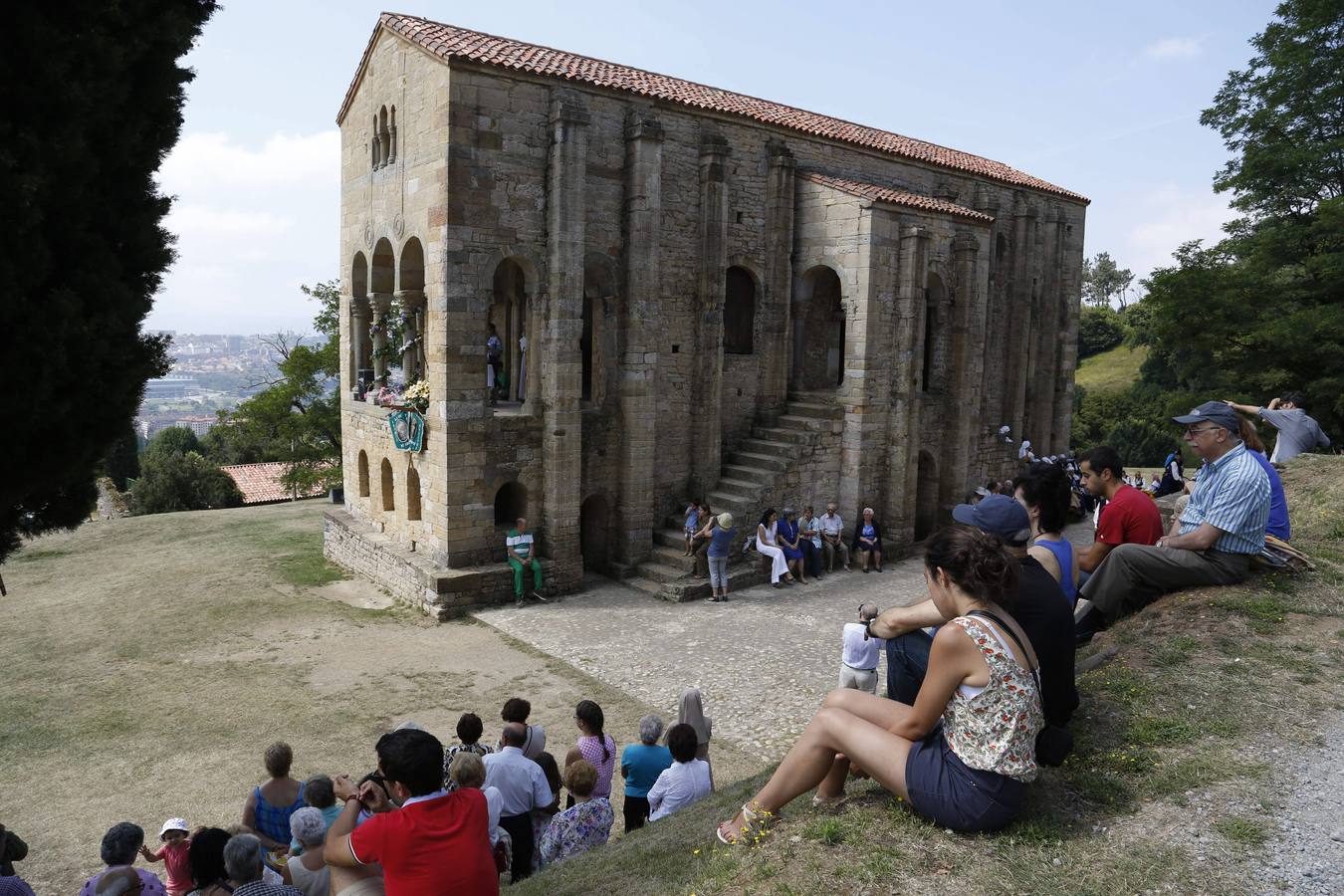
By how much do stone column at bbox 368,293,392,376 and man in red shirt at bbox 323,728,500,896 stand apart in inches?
648

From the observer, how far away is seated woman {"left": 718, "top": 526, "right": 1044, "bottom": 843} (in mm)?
3623

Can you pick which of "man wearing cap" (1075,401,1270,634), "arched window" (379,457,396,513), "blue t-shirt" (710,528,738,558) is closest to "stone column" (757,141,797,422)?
"blue t-shirt" (710,528,738,558)

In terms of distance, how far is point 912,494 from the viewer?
63.9 ft

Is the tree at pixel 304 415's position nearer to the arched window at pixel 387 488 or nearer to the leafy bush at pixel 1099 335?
the arched window at pixel 387 488

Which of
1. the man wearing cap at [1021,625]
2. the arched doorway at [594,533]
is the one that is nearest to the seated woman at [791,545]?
the arched doorway at [594,533]

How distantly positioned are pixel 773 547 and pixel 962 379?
780 cm

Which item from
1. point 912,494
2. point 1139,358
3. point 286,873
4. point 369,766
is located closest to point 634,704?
point 369,766

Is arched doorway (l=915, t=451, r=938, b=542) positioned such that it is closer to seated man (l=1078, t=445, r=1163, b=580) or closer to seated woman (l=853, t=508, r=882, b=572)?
seated woman (l=853, t=508, r=882, b=572)

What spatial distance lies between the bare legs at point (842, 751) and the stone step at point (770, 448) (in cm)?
1380

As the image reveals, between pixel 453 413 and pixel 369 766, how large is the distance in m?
7.02

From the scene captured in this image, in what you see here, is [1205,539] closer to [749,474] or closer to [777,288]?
[749,474]

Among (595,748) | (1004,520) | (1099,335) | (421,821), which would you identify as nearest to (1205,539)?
(1004,520)

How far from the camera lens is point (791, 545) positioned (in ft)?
56.2

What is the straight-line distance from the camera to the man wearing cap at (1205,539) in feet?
20.9
